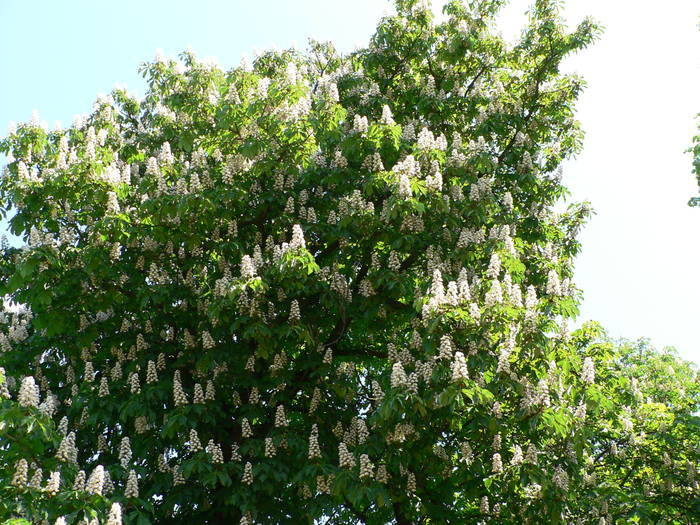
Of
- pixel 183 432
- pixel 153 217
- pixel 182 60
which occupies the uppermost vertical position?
pixel 182 60

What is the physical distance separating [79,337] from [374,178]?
511cm

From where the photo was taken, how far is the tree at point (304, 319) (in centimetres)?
952

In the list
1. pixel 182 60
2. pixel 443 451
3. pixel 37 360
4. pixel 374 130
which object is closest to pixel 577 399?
pixel 443 451

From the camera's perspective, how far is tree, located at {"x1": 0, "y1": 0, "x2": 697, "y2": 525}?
952 centimetres

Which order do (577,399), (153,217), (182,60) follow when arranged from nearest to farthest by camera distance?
(577,399)
(153,217)
(182,60)

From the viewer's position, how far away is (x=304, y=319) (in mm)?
11539

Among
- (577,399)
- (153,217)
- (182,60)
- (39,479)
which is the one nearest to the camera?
(39,479)

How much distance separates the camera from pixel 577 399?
10.0m

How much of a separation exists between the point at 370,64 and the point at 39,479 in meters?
10.1

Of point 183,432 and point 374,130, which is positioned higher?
point 374,130

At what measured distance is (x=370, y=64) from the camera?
14766 mm

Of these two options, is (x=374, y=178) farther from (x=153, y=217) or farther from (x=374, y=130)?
(x=153, y=217)

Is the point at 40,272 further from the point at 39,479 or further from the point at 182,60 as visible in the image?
the point at 182,60

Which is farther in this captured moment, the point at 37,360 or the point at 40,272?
the point at 37,360
